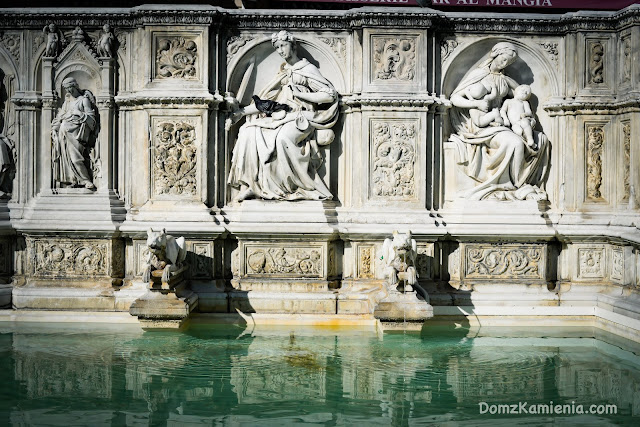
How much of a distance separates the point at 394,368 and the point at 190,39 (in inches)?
213

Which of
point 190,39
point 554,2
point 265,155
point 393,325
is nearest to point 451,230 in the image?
point 393,325

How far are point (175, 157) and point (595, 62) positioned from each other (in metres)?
6.06

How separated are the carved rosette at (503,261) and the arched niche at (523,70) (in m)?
1.75

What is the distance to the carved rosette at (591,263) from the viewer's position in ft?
36.8

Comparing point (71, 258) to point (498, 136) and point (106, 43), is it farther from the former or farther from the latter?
point (498, 136)

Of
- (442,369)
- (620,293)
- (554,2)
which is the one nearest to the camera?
(442,369)

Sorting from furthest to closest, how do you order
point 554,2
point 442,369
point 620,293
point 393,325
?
point 554,2 < point 620,293 < point 393,325 < point 442,369

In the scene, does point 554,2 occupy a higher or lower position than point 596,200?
higher

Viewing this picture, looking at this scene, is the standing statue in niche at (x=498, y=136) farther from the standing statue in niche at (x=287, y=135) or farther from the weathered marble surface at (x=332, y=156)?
the standing statue in niche at (x=287, y=135)

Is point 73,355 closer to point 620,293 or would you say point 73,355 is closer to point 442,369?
point 442,369

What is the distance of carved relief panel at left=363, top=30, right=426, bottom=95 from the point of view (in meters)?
11.1

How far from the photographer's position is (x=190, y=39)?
1107 centimetres

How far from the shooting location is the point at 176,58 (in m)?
11.1

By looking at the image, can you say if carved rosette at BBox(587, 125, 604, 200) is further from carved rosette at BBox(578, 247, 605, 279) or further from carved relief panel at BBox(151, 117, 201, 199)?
carved relief panel at BBox(151, 117, 201, 199)
